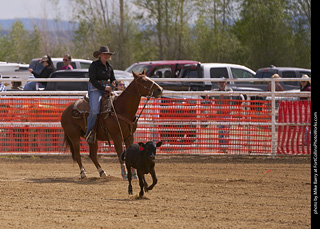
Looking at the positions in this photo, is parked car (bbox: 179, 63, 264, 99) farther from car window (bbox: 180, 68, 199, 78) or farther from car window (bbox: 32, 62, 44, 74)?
car window (bbox: 32, 62, 44, 74)

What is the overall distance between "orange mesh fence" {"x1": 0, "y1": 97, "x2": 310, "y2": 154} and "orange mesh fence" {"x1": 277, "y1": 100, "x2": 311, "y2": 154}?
0.33 metres

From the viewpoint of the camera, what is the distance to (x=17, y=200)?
10000mm

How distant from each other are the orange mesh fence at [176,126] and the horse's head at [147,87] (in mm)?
3919

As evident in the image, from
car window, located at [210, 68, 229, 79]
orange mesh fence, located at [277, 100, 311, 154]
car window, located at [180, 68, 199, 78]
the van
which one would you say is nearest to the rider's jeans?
orange mesh fence, located at [277, 100, 311, 154]

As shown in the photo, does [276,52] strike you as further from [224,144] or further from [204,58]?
[224,144]

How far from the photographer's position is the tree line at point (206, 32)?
140 feet

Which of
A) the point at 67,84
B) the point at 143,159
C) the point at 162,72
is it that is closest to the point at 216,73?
the point at 162,72

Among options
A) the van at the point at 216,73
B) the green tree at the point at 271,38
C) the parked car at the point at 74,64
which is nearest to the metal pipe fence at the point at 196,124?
the van at the point at 216,73

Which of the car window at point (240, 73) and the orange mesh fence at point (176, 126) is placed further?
the car window at point (240, 73)

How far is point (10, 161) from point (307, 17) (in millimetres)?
33803

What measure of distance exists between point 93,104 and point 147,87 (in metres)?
1.18

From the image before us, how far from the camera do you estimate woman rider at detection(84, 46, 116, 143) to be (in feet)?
42.4

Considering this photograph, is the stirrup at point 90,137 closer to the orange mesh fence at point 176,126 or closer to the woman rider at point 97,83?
the woman rider at point 97,83

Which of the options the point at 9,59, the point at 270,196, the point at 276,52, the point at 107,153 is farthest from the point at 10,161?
the point at 9,59
